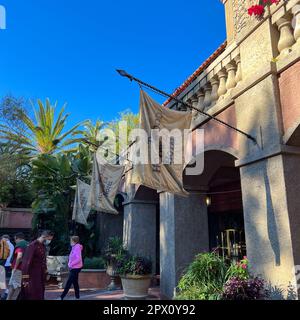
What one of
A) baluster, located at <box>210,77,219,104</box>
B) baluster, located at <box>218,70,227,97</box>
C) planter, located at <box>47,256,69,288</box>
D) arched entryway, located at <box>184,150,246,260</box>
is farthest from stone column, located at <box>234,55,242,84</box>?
planter, located at <box>47,256,69,288</box>

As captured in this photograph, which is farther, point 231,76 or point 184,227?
point 184,227

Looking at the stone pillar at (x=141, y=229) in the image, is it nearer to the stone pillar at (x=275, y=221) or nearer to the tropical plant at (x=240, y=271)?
the tropical plant at (x=240, y=271)

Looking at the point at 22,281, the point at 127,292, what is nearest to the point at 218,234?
the point at 127,292

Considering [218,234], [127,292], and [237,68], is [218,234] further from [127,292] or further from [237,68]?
[237,68]

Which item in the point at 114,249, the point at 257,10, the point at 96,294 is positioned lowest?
the point at 96,294

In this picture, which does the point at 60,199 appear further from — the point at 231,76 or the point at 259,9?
the point at 259,9

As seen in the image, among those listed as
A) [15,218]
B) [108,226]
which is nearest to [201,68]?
[108,226]

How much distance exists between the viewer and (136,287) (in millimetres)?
8516

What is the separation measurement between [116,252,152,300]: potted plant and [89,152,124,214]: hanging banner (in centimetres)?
166

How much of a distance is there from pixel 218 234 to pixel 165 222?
2.17 meters

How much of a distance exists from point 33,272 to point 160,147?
348 centimetres

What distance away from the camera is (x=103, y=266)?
40.3 ft

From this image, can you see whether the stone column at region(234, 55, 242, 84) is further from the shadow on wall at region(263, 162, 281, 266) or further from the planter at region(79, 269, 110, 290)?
the planter at region(79, 269, 110, 290)

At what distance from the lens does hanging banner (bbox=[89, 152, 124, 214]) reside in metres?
9.73
